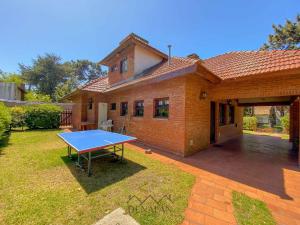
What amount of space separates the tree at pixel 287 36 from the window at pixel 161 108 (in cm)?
1876

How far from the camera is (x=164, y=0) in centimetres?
875

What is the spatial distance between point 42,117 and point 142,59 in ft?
33.3

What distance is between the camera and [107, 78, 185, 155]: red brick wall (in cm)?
629

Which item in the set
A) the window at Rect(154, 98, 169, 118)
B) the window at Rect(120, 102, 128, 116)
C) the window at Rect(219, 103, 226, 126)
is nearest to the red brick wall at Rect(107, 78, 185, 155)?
the window at Rect(154, 98, 169, 118)

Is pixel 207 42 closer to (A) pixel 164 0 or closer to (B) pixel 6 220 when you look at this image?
(A) pixel 164 0

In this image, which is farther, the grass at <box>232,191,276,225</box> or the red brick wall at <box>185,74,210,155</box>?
the red brick wall at <box>185,74,210,155</box>

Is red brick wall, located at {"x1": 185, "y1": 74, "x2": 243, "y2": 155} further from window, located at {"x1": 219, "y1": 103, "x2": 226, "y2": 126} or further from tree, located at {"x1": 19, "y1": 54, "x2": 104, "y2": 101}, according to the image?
tree, located at {"x1": 19, "y1": 54, "x2": 104, "y2": 101}

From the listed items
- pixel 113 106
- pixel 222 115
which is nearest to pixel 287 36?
pixel 222 115

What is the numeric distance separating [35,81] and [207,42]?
38112 mm

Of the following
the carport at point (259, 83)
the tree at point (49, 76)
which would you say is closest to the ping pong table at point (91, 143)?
the carport at point (259, 83)

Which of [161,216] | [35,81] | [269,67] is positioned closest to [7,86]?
[35,81]

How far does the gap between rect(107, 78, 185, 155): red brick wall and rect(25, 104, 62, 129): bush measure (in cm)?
780

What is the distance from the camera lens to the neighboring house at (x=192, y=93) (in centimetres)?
551

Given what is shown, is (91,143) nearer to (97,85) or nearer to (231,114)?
(97,85)
